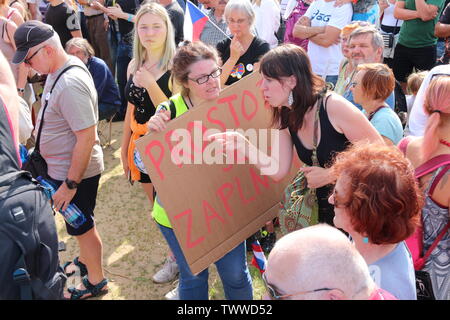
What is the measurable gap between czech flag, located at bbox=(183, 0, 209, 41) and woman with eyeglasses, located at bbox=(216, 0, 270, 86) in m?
0.27

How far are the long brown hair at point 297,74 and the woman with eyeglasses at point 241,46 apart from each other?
1.54 m

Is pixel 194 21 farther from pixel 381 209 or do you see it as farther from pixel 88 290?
pixel 381 209

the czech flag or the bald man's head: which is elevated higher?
the bald man's head

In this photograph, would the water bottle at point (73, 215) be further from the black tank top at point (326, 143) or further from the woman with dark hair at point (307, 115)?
the black tank top at point (326, 143)

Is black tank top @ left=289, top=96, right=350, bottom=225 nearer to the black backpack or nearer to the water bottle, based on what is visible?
the black backpack

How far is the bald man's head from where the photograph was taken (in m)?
1.17

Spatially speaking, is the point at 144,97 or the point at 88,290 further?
the point at 88,290

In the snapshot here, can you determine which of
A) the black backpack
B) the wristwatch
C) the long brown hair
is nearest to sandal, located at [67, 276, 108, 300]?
the wristwatch

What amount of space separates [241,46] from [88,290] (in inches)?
94.2

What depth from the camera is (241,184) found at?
8.01ft

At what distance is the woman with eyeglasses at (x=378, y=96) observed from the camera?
263cm

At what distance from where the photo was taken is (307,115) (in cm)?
223

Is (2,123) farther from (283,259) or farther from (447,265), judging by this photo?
(447,265)

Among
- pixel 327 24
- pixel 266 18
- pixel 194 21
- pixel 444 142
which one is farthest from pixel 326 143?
pixel 266 18
